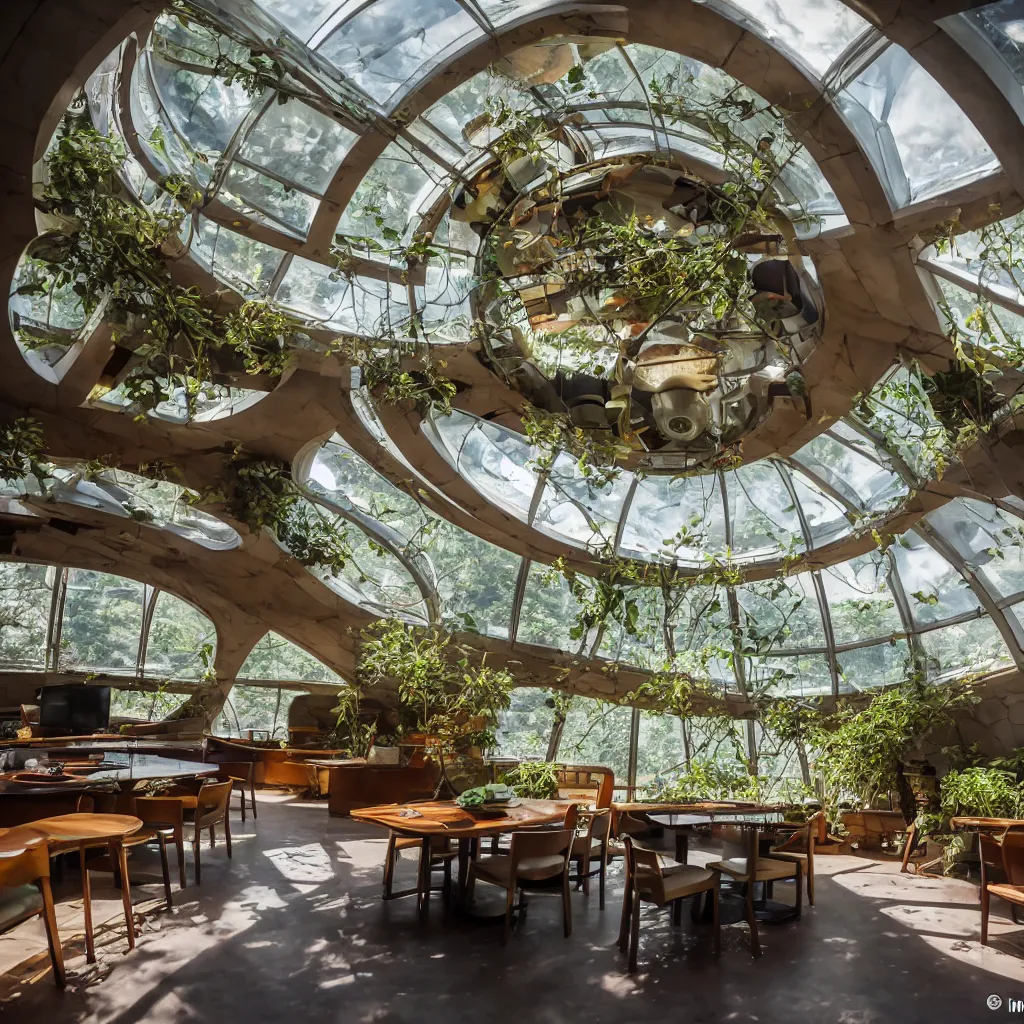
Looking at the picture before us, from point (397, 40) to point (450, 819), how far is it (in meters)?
5.19

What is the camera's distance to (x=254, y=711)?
47.1 ft

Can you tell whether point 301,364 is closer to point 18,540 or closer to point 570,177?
point 570,177

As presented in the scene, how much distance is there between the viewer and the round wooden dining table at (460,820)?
5430 millimetres

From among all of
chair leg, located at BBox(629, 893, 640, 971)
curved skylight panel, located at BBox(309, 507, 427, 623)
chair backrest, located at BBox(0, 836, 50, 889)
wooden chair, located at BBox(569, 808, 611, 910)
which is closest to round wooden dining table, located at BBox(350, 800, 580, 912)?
wooden chair, located at BBox(569, 808, 611, 910)

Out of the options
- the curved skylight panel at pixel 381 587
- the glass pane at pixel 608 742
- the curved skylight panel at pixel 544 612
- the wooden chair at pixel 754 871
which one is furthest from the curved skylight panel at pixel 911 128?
the glass pane at pixel 608 742

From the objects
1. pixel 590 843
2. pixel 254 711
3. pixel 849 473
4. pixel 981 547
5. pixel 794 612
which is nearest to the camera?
pixel 590 843

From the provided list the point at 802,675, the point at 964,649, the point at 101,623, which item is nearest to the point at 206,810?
the point at 101,623

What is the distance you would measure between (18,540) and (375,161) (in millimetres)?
9193

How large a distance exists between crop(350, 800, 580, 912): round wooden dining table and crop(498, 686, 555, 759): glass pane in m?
7.44

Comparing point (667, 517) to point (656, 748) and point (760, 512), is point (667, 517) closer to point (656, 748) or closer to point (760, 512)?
point (760, 512)

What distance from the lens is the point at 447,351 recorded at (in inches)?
323

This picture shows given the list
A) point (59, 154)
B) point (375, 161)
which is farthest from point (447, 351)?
point (59, 154)

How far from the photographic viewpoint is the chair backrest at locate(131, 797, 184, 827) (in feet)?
19.9

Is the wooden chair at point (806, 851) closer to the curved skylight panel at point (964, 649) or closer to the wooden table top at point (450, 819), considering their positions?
the wooden table top at point (450, 819)
